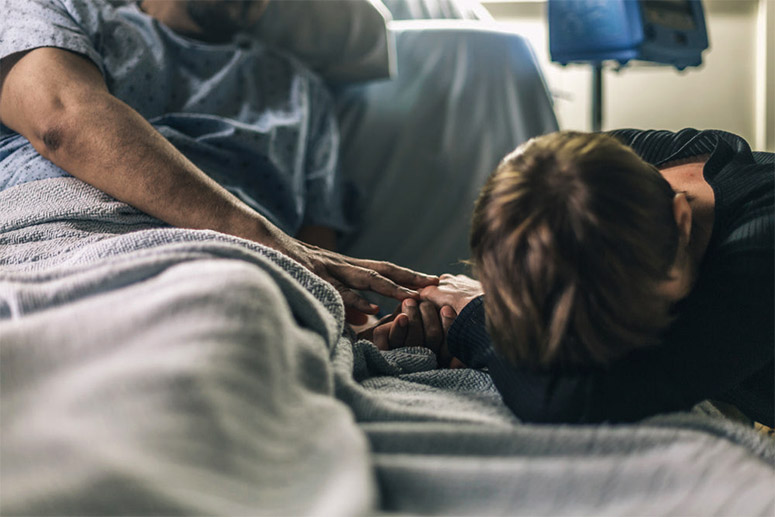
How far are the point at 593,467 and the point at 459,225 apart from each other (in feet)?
2.82

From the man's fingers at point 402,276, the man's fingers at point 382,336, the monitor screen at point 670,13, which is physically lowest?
the man's fingers at point 382,336

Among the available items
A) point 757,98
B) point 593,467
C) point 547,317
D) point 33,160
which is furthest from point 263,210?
point 757,98

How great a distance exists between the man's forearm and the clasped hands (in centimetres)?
20

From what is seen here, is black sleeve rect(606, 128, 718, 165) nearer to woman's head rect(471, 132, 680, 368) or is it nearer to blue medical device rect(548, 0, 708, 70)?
woman's head rect(471, 132, 680, 368)

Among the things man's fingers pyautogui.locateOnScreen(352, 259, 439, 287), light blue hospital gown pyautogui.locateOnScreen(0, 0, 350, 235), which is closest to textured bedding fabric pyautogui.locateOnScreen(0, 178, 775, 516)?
man's fingers pyautogui.locateOnScreen(352, 259, 439, 287)

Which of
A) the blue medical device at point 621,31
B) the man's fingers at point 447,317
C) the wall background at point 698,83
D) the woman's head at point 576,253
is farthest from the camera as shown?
the wall background at point 698,83

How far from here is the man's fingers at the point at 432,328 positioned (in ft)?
2.64

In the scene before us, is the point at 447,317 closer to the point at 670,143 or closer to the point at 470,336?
the point at 470,336

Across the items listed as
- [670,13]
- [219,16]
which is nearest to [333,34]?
[219,16]

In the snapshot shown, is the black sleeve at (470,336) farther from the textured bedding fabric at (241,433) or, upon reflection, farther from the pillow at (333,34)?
the pillow at (333,34)


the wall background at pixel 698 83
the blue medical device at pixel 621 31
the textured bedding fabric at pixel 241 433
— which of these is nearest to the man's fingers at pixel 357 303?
the textured bedding fabric at pixel 241 433

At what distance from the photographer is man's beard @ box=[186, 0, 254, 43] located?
125 cm

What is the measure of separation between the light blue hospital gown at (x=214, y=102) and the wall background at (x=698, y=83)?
123 centimetres

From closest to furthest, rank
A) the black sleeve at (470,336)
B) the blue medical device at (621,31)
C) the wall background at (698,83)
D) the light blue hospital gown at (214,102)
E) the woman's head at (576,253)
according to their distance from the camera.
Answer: the woman's head at (576,253) < the black sleeve at (470,336) < the light blue hospital gown at (214,102) < the blue medical device at (621,31) < the wall background at (698,83)
